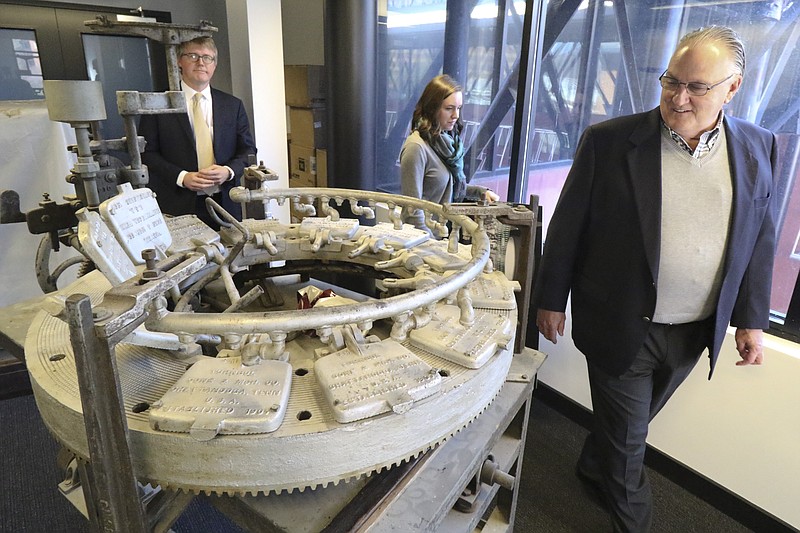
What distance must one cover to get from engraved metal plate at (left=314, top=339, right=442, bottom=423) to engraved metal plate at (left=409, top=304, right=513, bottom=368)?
0.06 metres

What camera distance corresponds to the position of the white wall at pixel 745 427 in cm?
173

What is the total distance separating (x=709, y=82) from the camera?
4.38ft

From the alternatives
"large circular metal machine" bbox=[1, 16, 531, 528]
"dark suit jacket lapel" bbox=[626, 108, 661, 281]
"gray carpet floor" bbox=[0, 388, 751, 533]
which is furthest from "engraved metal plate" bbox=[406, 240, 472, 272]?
"gray carpet floor" bbox=[0, 388, 751, 533]

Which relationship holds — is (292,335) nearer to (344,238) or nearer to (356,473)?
(356,473)

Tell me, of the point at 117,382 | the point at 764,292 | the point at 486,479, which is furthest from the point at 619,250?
the point at 117,382

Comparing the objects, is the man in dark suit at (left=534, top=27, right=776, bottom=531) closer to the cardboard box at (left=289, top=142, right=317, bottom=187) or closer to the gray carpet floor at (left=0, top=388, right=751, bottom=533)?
the gray carpet floor at (left=0, top=388, right=751, bottom=533)

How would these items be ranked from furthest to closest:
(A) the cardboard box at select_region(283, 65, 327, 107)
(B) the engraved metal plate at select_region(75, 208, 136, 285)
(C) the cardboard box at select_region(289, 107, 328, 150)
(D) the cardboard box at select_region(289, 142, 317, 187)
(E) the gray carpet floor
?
1. (D) the cardboard box at select_region(289, 142, 317, 187)
2. (C) the cardboard box at select_region(289, 107, 328, 150)
3. (A) the cardboard box at select_region(283, 65, 327, 107)
4. (E) the gray carpet floor
5. (B) the engraved metal plate at select_region(75, 208, 136, 285)

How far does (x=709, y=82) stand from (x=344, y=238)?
1.06 metres

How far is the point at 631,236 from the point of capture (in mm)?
1499

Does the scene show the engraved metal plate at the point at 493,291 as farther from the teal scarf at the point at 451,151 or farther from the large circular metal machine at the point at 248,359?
the teal scarf at the point at 451,151

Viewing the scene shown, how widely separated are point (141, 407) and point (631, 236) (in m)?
1.31

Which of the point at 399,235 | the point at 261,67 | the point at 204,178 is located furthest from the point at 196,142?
the point at 399,235

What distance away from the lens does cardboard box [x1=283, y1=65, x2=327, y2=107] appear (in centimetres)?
370

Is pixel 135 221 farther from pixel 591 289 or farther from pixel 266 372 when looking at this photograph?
pixel 591 289
